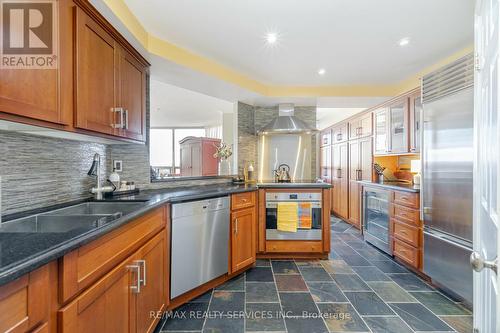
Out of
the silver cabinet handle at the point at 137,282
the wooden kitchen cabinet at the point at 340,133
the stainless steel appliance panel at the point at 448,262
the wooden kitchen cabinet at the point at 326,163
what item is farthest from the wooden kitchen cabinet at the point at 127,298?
the wooden kitchen cabinet at the point at 326,163

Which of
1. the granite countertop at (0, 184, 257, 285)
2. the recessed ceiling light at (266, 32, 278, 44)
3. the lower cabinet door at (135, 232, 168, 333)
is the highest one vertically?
the recessed ceiling light at (266, 32, 278, 44)

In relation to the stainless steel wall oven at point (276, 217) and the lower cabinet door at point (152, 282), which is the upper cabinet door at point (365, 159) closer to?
the stainless steel wall oven at point (276, 217)

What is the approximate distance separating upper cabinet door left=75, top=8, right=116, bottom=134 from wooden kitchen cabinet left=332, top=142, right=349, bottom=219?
13.7 feet

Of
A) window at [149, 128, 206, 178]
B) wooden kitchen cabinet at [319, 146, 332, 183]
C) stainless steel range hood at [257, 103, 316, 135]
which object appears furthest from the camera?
wooden kitchen cabinet at [319, 146, 332, 183]

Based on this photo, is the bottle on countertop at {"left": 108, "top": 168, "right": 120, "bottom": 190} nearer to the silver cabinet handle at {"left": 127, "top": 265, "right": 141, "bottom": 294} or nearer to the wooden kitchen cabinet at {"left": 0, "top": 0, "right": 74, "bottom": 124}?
the wooden kitchen cabinet at {"left": 0, "top": 0, "right": 74, "bottom": 124}

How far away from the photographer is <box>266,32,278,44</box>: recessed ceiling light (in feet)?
6.67

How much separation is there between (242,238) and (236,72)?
1922 mm

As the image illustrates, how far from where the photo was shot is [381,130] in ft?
11.8

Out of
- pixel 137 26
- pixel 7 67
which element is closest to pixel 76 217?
pixel 7 67

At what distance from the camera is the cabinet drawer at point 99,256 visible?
2.74 feet

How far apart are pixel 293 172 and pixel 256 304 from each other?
6.99ft

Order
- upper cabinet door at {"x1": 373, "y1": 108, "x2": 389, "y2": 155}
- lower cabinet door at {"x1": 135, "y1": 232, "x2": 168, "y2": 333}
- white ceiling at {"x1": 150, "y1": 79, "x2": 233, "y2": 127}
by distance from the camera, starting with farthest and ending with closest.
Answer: white ceiling at {"x1": 150, "y1": 79, "x2": 233, "y2": 127} → upper cabinet door at {"x1": 373, "y1": 108, "x2": 389, "y2": 155} → lower cabinet door at {"x1": 135, "y1": 232, "x2": 168, "y2": 333}

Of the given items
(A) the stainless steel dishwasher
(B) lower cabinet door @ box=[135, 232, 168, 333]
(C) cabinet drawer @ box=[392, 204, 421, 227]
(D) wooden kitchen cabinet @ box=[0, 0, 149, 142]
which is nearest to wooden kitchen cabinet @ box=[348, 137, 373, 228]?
(C) cabinet drawer @ box=[392, 204, 421, 227]

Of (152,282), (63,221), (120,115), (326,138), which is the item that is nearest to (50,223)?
(63,221)
